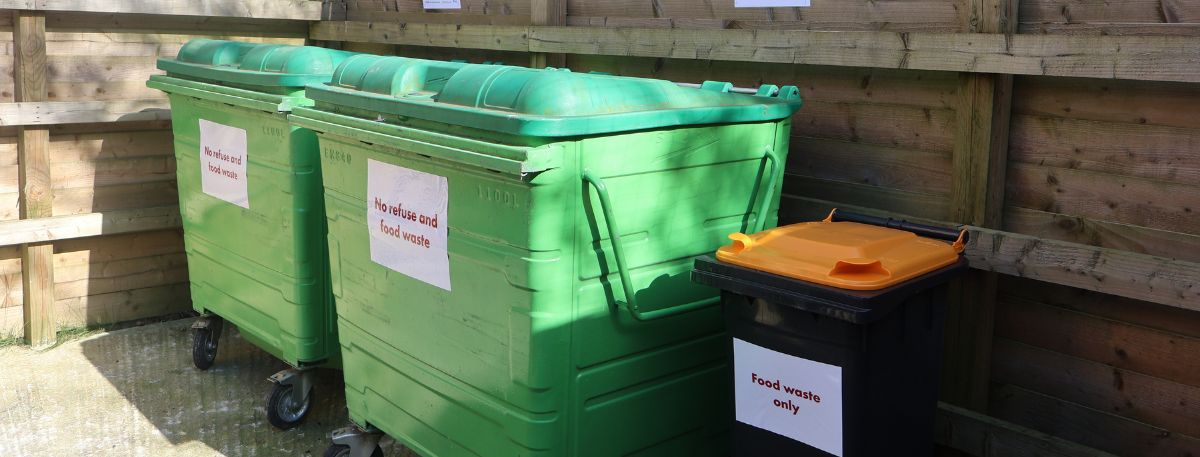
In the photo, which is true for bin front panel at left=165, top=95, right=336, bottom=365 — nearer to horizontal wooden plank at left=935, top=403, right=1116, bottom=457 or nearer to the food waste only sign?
the food waste only sign

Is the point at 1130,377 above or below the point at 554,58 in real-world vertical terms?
below

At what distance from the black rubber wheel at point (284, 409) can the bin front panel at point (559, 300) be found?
918 mm

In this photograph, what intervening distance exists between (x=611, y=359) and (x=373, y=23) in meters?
3.28

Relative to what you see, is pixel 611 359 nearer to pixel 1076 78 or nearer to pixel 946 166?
pixel 946 166

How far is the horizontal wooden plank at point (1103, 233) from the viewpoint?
2.80 meters

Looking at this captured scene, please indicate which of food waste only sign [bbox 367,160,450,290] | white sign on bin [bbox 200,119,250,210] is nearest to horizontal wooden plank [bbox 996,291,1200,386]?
food waste only sign [bbox 367,160,450,290]

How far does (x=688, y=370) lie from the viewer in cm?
324

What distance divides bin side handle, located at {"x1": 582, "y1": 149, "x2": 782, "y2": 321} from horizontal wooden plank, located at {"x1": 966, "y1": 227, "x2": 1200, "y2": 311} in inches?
23.5

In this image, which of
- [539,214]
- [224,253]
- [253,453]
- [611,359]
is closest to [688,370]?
[611,359]

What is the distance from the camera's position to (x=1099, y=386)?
10.1 feet

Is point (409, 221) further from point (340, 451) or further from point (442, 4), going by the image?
point (442, 4)

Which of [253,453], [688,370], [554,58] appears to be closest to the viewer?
[688,370]

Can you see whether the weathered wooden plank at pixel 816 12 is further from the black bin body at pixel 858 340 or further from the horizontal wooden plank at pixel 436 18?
the black bin body at pixel 858 340

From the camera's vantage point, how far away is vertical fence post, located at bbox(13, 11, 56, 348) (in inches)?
200
